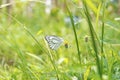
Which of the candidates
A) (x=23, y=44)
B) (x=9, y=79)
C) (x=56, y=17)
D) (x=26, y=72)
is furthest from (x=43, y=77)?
(x=56, y=17)

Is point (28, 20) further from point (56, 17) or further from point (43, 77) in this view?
point (43, 77)

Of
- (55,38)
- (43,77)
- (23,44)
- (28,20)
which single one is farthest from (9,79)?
(28,20)

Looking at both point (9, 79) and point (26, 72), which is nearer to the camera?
point (26, 72)

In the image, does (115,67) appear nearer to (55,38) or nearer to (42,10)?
(55,38)

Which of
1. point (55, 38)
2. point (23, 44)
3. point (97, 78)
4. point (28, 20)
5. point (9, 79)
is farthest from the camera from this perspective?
point (28, 20)

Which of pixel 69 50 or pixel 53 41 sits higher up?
pixel 69 50

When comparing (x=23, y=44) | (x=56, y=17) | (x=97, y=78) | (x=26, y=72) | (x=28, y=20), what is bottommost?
(x=97, y=78)

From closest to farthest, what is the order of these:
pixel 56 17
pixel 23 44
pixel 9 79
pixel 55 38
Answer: pixel 55 38, pixel 9 79, pixel 23 44, pixel 56 17

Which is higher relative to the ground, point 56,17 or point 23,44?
point 56,17

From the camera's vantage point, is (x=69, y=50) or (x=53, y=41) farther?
(x=69, y=50)
